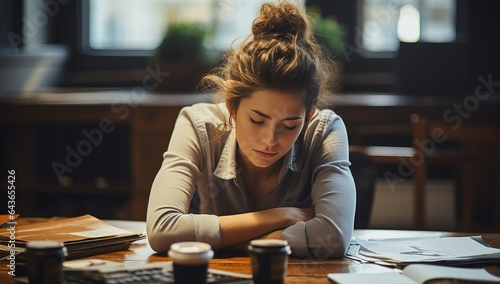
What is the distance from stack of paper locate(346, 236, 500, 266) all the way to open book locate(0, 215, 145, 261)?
492mm

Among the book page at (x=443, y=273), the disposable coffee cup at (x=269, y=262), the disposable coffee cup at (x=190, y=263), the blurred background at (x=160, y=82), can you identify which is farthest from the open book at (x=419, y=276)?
the blurred background at (x=160, y=82)

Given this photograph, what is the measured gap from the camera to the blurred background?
3.88m

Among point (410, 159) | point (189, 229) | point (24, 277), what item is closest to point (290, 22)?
point (189, 229)

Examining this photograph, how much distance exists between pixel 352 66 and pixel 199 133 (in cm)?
299

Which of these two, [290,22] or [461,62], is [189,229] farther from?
[461,62]

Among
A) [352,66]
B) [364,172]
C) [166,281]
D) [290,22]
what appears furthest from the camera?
[352,66]

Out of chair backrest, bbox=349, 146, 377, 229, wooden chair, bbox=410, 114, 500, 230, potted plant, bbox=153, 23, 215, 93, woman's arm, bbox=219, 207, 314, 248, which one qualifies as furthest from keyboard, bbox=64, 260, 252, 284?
potted plant, bbox=153, 23, 215, 93

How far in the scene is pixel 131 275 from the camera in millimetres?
1281

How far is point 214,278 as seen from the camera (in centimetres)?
130

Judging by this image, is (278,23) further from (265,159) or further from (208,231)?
(208,231)

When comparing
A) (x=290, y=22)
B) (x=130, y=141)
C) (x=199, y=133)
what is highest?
(x=290, y=22)

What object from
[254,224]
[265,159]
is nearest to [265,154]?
[265,159]

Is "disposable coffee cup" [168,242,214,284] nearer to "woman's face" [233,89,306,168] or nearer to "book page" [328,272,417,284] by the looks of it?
"book page" [328,272,417,284]

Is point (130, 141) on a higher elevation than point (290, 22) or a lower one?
lower
